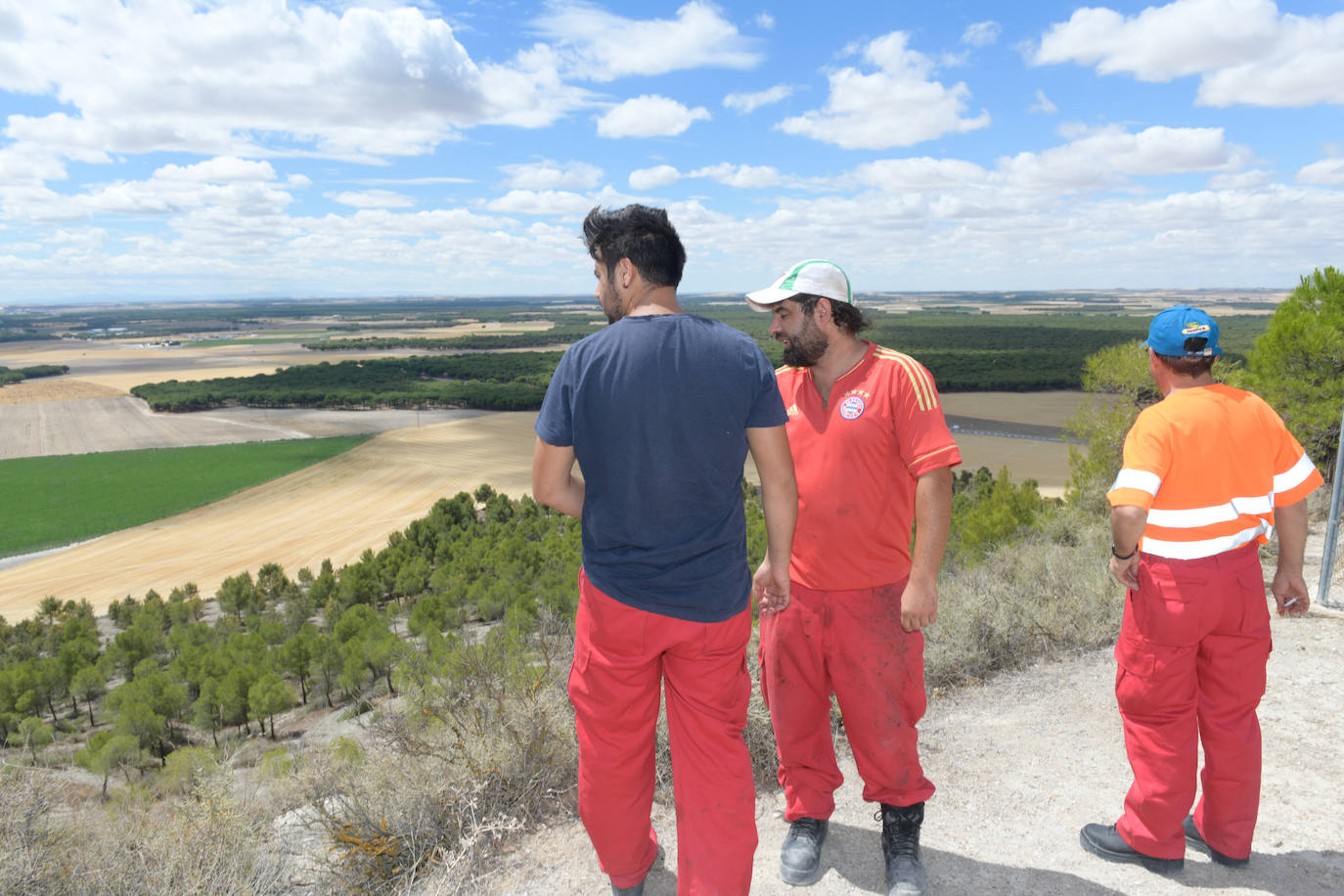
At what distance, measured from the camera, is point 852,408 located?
268cm

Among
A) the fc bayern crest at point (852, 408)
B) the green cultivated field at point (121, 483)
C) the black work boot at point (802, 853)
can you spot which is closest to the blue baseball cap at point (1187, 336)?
the fc bayern crest at point (852, 408)

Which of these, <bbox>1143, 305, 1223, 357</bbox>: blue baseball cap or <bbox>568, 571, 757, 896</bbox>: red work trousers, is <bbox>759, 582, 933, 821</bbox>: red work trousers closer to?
<bbox>568, 571, 757, 896</bbox>: red work trousers

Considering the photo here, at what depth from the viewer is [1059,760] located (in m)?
3.62

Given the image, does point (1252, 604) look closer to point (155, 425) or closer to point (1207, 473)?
point (1207, 473)

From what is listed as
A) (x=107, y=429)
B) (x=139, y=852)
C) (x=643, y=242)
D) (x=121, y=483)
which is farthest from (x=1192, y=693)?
(x=107, y=429)

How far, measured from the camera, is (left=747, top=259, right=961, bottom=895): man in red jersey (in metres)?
2.65

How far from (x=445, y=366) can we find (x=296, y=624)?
82.2 m

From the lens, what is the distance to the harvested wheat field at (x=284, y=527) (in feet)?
74.2

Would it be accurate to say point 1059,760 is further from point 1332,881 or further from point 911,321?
point 911,321

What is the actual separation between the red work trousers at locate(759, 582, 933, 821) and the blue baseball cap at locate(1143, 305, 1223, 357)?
3.93 feet

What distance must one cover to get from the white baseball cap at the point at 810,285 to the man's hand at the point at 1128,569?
1.26m

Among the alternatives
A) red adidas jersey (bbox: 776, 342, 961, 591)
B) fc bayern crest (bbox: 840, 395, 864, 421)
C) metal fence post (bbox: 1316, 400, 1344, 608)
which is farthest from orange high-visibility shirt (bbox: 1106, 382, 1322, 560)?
metal fence post (bbox: 1316, 400, 1344, 608)

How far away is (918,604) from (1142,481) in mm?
819

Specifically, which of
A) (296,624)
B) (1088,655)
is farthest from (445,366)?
(1088,655)
